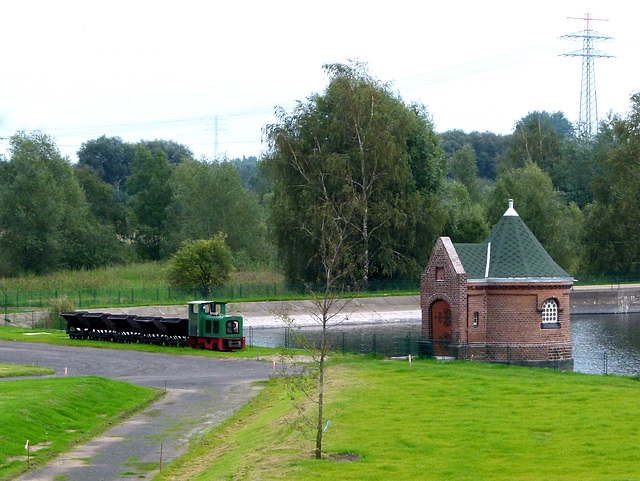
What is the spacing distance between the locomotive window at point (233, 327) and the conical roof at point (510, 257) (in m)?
14.1

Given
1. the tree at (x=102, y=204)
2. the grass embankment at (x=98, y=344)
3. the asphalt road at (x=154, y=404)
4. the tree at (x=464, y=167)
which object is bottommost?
the asphalt road at (x=154, y=404)

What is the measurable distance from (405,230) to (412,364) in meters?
40.5

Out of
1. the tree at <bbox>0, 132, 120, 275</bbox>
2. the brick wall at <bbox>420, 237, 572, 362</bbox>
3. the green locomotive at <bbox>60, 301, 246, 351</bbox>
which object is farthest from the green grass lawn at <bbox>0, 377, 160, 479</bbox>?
the tree at <bbox>0, 132, 120, 275</bbox>

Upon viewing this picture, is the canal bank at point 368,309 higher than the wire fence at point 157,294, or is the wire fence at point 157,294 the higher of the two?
the wire fence at point 157,294

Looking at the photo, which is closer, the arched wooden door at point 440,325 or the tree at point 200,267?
the arched wooden door at point 440,325

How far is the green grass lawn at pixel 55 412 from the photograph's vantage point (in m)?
26.0

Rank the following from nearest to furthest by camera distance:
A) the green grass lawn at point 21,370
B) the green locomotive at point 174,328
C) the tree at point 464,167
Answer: the green grass lawn at point 21,370 < the green locomotive at point 174,328 < the tree at point 464,167

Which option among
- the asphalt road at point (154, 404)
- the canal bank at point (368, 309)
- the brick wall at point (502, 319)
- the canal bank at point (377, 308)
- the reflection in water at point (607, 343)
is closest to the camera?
the asphalt road at point (154, 404)

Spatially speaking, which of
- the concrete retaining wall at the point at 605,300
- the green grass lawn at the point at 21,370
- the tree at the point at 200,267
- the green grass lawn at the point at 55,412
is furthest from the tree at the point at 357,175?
the green grass lawn at the point at 55,412

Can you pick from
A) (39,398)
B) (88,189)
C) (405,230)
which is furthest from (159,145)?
(39,398)

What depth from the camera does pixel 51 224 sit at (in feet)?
324

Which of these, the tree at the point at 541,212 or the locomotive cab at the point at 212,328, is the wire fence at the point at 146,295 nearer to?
the locomotive cab at the point at 212,328

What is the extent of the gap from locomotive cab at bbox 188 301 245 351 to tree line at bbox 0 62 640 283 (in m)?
8.08

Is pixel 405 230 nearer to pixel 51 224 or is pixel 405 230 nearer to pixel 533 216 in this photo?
pixel 533 216
